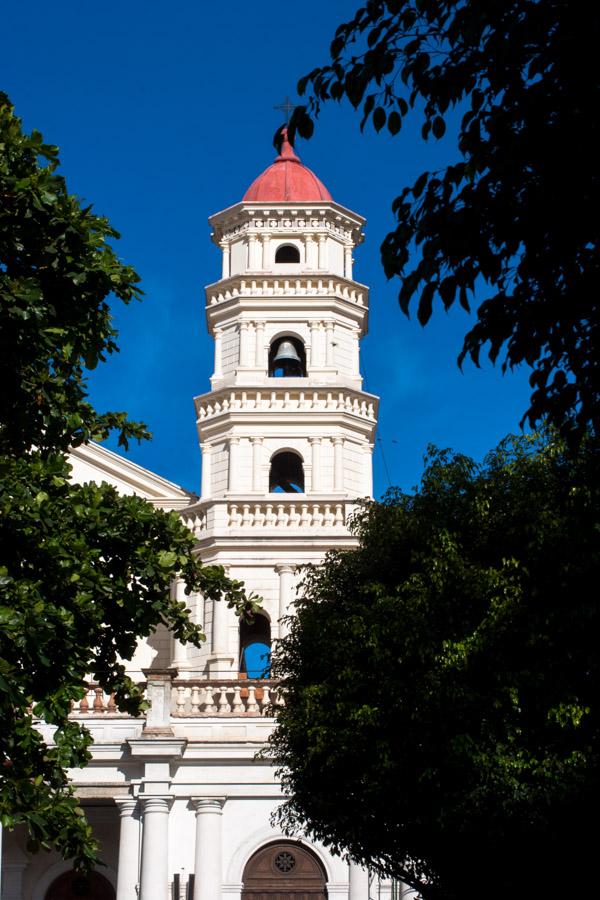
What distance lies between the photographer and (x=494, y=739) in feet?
68.6

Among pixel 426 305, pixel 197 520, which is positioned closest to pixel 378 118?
pixel 426 305

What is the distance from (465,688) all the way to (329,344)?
72.4ft

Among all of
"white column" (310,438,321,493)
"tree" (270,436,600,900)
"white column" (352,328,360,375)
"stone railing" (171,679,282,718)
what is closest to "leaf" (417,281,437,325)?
"tree" (270,436,600,900)

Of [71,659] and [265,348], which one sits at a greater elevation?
[265,348]

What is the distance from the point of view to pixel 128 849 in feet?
98.0

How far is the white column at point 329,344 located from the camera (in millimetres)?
42094

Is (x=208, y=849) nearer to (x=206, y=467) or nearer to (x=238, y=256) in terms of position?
(x=206, y=467)

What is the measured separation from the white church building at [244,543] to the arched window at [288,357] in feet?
0.17

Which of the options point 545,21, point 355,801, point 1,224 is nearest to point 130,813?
point 355,801

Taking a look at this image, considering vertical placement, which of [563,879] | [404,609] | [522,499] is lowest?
[563,879]

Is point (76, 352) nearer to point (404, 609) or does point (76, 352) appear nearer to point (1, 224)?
point (1, 224)

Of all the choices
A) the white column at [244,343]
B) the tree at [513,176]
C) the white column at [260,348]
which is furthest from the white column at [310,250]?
the tree at [513,176]

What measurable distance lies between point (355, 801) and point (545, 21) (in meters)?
15.0

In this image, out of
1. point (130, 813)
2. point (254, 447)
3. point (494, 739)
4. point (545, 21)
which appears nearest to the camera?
point (545, 21)
